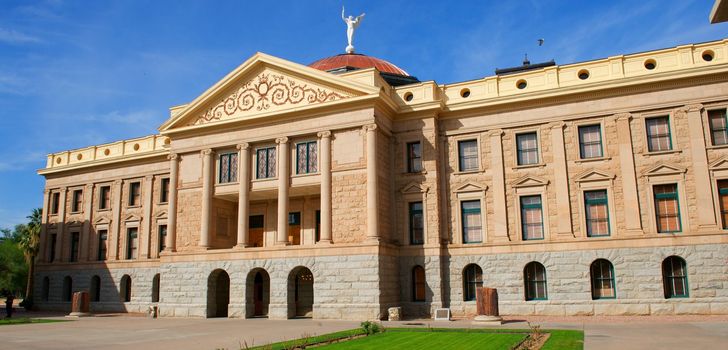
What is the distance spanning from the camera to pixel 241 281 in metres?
30.1

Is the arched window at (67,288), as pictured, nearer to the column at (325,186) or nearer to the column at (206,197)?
the column at (206,197)

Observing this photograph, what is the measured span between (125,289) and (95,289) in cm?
265

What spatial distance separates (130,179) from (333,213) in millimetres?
19174

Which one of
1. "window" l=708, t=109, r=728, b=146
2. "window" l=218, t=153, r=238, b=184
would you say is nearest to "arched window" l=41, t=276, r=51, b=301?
"window" l=218, t=153, r=238, b=184

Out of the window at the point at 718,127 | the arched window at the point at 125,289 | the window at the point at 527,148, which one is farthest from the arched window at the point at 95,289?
the window at the point at 718,127

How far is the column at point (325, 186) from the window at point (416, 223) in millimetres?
4420

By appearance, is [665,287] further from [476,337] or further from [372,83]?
[372,83]

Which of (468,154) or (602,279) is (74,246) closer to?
(468,154)

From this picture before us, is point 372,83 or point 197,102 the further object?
point 197,102

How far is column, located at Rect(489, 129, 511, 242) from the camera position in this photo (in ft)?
94.8

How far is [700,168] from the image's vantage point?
26.1 meters

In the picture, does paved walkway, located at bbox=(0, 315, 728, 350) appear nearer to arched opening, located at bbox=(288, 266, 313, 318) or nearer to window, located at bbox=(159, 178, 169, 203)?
arched opening, located at bbox=(288, 266, 313, 318)

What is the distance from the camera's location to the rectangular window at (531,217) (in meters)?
28.7

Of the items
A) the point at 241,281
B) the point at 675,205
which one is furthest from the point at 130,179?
the point at 675,205
